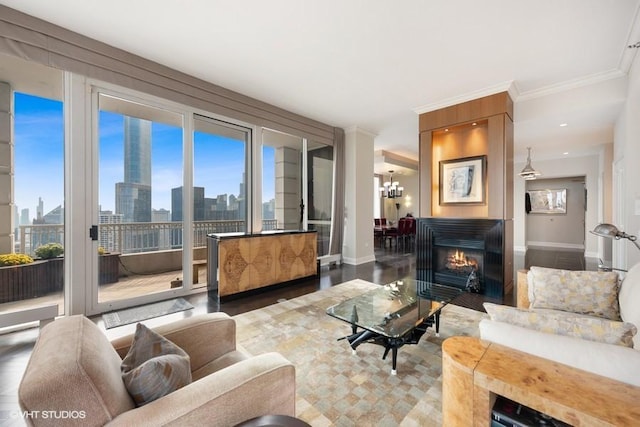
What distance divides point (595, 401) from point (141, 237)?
4.22 m

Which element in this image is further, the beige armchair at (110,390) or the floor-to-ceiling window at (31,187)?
the floor-to-ceiling window at (31,187)

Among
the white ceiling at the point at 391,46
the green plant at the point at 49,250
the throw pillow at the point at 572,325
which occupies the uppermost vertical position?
the white ceiling at the point at 391,46

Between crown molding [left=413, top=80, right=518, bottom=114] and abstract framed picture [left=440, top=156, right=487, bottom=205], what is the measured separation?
91 cm

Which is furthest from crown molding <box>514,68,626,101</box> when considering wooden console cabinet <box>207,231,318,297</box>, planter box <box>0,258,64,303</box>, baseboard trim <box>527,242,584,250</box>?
baseboard trim <box>527,242,584,250</box>

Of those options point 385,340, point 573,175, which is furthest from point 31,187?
point 573,175

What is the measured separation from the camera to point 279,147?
5246 millimetres

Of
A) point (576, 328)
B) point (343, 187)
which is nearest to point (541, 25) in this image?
point (576, 328)

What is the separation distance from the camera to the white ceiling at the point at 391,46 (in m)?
2.43

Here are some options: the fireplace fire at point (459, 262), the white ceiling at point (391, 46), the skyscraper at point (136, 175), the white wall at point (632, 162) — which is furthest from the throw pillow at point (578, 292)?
the skyscraper at point (136, 175)

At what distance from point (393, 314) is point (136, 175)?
→ 3.51 m

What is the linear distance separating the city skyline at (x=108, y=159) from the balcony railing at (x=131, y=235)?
0.23m

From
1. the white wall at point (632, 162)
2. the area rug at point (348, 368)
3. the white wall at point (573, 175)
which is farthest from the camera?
the white wall at point (573, 175)

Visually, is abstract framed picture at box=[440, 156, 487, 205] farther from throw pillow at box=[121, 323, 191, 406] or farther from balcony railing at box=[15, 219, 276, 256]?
throw pillow at box=[121, 323, 191, 406]

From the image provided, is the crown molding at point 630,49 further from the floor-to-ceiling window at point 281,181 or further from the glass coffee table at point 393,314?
the floor-to-ceiling window at point 281,181
